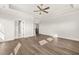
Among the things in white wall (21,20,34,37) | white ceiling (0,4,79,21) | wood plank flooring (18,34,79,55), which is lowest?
wood plank flooring (18,34,79,55)

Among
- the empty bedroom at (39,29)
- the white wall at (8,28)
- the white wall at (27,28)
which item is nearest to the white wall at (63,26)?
the empty bedroom at (39,29)

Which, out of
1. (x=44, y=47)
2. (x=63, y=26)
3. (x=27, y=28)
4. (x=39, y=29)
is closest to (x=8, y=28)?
(x=27, y=28)

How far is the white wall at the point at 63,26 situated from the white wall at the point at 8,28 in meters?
0.37

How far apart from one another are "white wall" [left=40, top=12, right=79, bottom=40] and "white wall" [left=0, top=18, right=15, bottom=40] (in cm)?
37

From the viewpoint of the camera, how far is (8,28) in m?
1.73

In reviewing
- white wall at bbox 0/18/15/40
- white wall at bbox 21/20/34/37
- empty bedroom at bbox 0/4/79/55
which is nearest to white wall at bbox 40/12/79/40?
empty bedroom at bbox 0/4/79/55

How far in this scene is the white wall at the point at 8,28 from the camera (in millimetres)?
1724

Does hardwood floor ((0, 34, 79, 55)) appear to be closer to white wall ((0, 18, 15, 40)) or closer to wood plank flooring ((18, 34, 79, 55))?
wood plank flooring ((18, 34, 79, 55))

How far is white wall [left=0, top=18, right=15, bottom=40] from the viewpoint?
1724 mm

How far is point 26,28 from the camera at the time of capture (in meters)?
1.77

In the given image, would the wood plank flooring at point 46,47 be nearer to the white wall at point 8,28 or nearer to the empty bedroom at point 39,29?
the empty bedroom at point 39,29

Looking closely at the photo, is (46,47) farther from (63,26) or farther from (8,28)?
(8,28)

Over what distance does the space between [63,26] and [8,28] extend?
699mm

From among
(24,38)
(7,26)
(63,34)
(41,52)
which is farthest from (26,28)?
(63,34)
